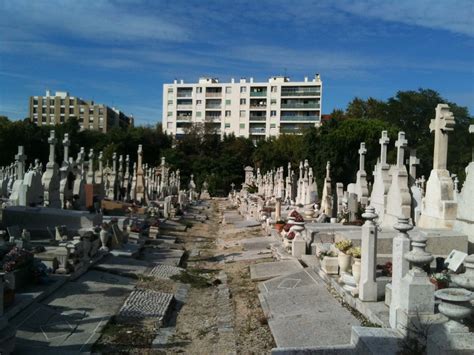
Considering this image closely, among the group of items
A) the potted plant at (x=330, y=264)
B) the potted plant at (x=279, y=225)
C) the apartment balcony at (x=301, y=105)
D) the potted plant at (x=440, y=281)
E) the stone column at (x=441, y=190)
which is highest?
the apartment balcony at (x=301, y=105)

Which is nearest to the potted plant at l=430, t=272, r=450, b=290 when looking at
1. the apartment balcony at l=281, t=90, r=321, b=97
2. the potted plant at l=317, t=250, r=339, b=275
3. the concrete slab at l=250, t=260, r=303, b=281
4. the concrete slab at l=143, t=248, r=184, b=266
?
the potted plant at l=317, t=250, r=339, b=275

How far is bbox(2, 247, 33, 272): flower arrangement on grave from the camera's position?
8234mm

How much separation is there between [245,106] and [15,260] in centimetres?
7794

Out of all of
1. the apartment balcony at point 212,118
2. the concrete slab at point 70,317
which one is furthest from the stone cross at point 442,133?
the apartment balcony at point 212,118

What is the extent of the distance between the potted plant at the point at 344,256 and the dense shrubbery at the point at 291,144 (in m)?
33.0

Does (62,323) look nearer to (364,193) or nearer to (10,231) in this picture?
(10,231)

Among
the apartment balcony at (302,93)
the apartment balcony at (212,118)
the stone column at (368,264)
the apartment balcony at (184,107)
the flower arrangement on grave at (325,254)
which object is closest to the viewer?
the stone column at (368,264)

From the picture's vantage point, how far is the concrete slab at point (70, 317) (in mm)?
6617

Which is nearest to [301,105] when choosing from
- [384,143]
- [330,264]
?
[384,143]

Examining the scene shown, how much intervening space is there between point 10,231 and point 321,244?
7.54 m

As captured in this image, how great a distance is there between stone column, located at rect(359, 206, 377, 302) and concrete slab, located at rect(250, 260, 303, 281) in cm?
333

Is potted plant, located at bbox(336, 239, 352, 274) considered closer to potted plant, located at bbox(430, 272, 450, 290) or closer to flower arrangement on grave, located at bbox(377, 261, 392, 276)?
flower arrangement on grave, located at bbox(377, 261, 392, 276)

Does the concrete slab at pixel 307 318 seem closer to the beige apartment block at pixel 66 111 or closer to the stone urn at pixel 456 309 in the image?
the stone urn at pixel 456 309

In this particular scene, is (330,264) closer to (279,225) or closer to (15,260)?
(15,260)
